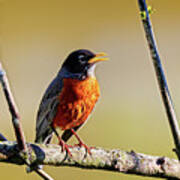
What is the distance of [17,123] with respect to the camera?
7.29ft

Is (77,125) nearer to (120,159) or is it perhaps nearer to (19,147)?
(120,159)

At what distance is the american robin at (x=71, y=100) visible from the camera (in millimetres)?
3848

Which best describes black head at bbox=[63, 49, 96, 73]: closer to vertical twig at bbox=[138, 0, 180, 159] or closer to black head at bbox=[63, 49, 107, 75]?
black head at bbox=[63, 49, 107, 75]

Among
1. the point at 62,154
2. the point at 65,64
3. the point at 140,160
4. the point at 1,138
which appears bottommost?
the point at 140,160

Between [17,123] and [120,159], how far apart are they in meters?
0.99

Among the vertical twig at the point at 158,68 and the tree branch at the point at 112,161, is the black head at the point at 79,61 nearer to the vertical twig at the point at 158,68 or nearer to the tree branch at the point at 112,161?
the tree branch at the point at 112,161

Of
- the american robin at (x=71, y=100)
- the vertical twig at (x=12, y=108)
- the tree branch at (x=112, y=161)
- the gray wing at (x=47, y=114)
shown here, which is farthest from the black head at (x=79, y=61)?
the vertical twig at (x=12, y=108)

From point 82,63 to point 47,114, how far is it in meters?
0.59

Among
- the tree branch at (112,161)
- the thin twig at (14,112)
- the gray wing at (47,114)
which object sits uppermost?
the thin twig at (14,112)

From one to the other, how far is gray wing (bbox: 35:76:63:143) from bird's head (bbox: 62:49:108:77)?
20 centimetres

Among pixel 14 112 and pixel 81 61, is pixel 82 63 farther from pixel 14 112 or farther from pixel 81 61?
pixel 14 112

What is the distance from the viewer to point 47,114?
3881 mm

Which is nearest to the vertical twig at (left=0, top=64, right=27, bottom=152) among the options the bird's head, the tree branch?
the tree branch

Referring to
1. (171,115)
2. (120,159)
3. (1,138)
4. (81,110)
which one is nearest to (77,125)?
(81,110)
